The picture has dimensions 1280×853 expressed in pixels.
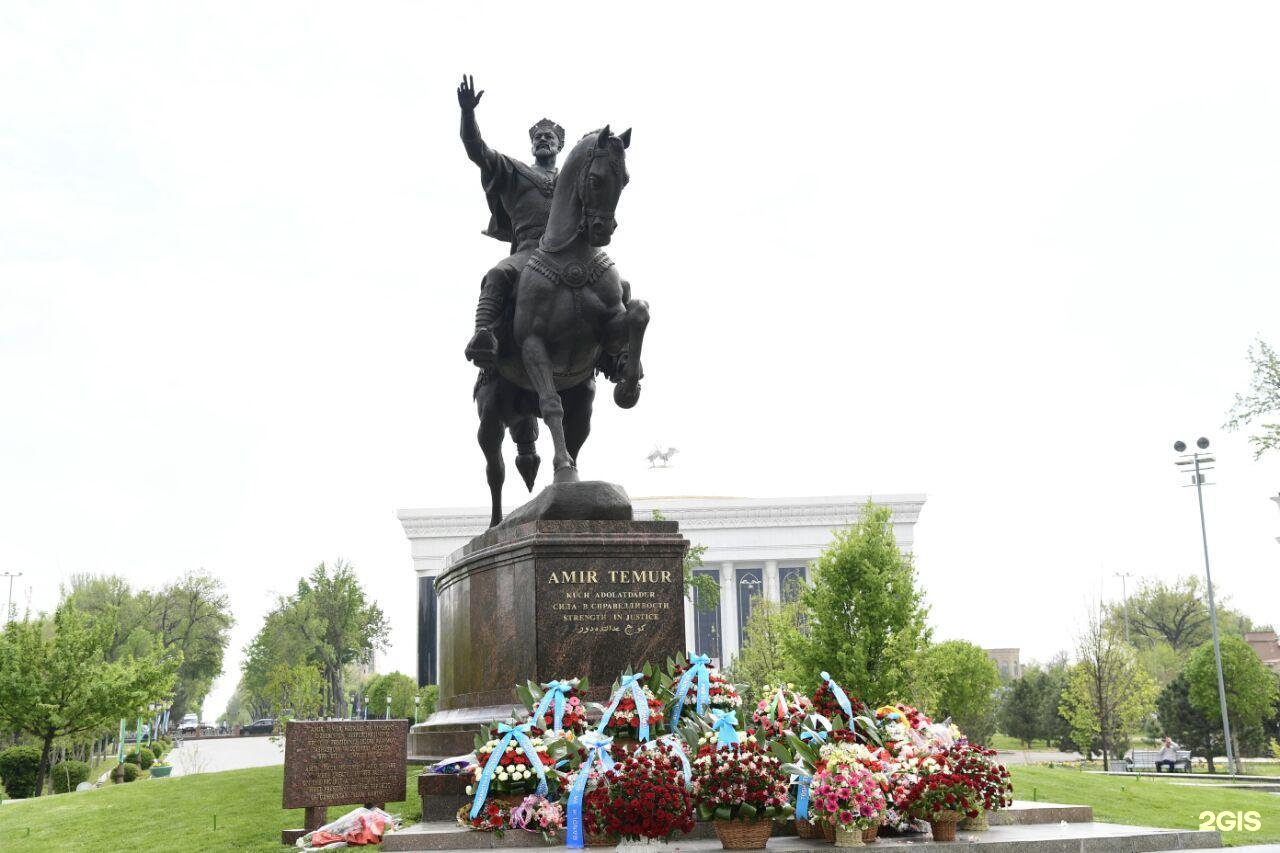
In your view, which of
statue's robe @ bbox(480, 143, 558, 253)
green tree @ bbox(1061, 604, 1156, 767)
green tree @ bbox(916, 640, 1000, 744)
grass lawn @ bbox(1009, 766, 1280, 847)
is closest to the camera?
statue's robe @ bbox(480, 143, 558, 253)

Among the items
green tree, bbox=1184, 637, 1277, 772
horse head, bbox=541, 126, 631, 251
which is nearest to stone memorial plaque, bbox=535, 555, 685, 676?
horse head, bbox=541, 126, 631, 251

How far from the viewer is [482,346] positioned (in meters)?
9.64

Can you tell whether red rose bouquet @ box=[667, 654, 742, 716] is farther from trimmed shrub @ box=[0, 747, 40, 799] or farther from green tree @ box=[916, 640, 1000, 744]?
green tree @ box=[916, 640, 1000, 744]

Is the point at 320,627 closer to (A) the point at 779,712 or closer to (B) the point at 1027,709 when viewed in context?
(B) the point at 1027,709

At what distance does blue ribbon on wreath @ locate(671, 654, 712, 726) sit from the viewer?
7652 mm

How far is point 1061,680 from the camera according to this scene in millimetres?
49625

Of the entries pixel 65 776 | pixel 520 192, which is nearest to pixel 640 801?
pixel 520 192

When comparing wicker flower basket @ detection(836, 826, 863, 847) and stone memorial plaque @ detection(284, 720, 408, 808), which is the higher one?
stone memorial plaque @ detection(284, 720, 408, 808)

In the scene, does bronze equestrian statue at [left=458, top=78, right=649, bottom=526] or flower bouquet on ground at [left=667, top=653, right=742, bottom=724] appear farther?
bronze equestrian statue at [left=458, top=78, right=649, bottom=526]

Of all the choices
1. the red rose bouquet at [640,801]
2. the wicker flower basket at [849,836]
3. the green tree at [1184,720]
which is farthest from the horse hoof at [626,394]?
the green tree at [1184,720]

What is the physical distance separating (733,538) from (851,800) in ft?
195

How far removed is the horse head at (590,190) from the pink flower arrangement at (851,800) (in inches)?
191

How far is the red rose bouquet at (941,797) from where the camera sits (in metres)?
6.64

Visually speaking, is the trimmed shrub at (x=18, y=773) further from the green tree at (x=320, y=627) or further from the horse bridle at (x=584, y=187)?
the green tree at (x=320, y=627)
